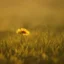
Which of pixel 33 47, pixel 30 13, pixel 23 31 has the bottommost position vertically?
pixel 33 47

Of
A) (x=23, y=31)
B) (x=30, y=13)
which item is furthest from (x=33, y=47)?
(x=30, y=13)

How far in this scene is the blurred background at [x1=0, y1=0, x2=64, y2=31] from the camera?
68.4 inches

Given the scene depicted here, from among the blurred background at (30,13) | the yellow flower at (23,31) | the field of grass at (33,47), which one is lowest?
the field of grass at (33,47)

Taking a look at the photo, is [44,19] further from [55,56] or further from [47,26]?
[55,56]

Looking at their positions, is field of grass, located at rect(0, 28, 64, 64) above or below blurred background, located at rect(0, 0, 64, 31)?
below

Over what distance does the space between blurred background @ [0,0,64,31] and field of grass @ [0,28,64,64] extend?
0.06 metres

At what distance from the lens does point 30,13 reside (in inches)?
68.8

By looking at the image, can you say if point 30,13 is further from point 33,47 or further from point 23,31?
point 33,47

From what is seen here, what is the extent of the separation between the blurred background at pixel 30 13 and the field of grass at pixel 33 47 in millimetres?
60

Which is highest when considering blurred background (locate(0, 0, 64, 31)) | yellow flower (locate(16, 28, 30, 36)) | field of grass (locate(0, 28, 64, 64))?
blurred background (locate(0, 0, 64, 31))

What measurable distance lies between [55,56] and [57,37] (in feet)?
0.47

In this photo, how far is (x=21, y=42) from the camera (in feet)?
5.58

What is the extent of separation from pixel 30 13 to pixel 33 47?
0.26 meters

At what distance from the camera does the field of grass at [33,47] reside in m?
1.65
